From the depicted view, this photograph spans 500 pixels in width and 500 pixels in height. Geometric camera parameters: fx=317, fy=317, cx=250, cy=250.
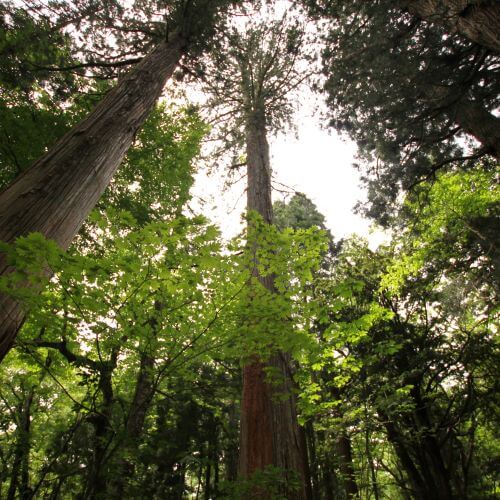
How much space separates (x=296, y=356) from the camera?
2.97m

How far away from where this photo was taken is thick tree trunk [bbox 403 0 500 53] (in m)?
4.27

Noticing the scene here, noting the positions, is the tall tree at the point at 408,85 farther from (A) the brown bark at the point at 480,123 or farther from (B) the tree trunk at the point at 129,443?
(B) the tree trunk at the point at 129,443

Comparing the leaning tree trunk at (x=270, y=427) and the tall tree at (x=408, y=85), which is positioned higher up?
the tall tree at (x=408, y=85)

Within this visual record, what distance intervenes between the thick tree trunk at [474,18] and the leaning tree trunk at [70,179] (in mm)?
4426

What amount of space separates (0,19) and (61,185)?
341 cm

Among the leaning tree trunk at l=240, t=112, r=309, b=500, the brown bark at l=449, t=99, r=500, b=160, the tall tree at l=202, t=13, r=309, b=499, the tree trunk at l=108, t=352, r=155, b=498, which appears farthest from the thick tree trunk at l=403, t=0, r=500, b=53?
the tree trunk at l=108, t=352, r=155, b=498

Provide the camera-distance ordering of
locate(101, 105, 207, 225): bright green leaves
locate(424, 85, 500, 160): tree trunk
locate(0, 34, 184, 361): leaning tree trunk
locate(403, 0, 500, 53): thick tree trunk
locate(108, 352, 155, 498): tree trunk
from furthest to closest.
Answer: locate(101, 105, 207, 225): bright green leaves → locate(424, 85, 500, 160): tree trunk → locate(403, 0, 500, 53): thick tree trunk → locate(108, 352, 155, 498): tree trunk → locate(0, 34, 184, 361): leaning tree trunk

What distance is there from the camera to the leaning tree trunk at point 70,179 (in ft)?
6.96

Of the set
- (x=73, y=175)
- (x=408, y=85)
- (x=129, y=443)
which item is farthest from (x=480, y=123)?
(x=129, y=443)

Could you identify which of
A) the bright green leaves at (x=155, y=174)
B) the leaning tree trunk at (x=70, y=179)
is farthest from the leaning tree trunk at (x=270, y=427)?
the bright green leaves at (x=155, y=174)

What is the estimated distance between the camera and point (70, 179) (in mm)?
2686

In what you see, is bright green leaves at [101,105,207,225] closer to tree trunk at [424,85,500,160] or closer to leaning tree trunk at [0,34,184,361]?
leaning tree trunk at [0,34,184,361]

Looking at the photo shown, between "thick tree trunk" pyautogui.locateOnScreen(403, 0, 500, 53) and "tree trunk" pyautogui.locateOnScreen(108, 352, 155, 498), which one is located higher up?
"thick tree trunk" pyautogui.locateOnScreen(403, 0, 500, 53)

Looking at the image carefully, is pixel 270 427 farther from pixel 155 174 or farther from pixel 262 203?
pixel 155 174
